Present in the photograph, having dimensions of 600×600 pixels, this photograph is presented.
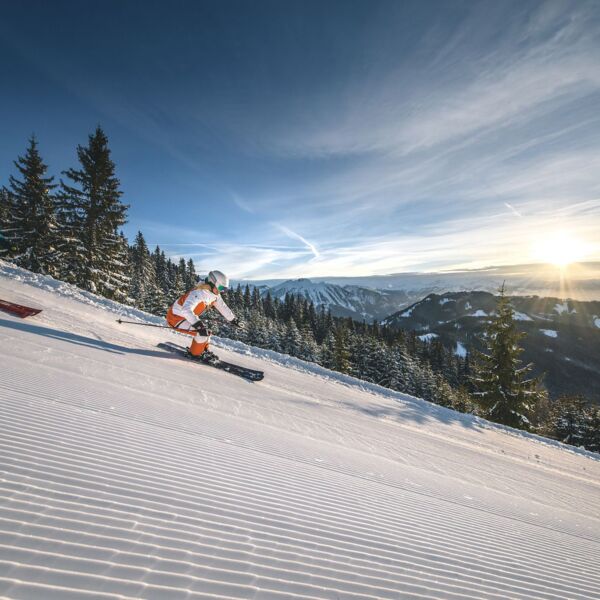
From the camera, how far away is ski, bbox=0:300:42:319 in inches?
339

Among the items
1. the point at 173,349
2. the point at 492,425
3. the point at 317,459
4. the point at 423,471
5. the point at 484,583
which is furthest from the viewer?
the point at 492,425

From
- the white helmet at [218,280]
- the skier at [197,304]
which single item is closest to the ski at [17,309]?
the skier at [197,304]

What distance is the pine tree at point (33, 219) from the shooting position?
20.9 meters

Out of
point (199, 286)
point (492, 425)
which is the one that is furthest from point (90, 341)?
point (492, 425)

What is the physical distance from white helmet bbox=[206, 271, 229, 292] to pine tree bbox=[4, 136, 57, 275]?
1856cm

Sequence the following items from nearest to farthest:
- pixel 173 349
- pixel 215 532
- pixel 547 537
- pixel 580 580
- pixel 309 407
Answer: pixel 215 532 < pixel 580 580 < pixel 547 537 < pixel 309 407 < pixel 173 349

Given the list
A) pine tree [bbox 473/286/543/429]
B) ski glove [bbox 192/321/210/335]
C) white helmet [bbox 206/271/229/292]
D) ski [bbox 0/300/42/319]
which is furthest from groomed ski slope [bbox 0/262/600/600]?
pine tree [bbox 473/286/543/429]

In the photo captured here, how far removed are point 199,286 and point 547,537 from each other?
27.6ft

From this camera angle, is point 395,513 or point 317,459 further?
point 317,459

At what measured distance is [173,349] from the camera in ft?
31.9

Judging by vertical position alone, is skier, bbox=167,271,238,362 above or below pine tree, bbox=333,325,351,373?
above

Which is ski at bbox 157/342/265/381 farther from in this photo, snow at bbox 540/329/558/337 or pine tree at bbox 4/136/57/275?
snow at bbox 540/329/558/337

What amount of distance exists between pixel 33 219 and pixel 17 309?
1694cm

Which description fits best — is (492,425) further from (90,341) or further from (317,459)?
(90,341)
